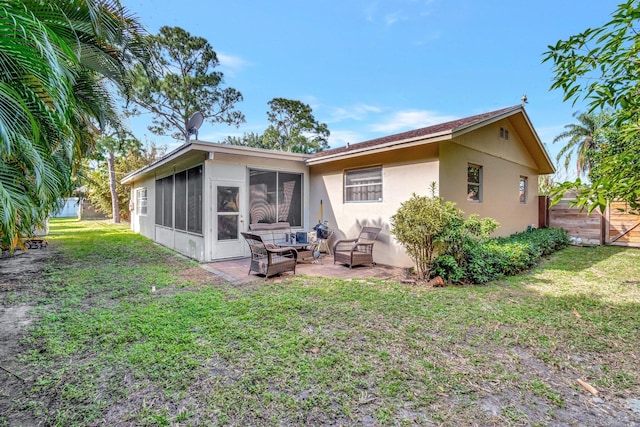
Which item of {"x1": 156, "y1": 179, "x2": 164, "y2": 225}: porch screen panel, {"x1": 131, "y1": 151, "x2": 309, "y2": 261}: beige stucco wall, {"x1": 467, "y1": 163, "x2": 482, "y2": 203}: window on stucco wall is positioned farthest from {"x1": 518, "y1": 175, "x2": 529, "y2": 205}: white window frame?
{"x1": 156, "y1": 179, "x2": 164, "y2": 225}: porch screen panel

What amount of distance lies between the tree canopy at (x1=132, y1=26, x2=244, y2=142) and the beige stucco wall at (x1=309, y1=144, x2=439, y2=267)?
14.7 metres

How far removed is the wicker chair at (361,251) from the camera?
732 cm

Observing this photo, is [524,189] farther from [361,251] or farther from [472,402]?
[472,402]

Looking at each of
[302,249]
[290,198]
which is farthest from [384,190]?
[290,198]

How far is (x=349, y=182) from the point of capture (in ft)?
29.0

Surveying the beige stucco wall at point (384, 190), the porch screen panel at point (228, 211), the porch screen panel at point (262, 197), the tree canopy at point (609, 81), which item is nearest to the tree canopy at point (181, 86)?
the porch screen panel at point (262, 197)

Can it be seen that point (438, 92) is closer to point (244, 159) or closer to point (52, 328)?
point (244, 159)

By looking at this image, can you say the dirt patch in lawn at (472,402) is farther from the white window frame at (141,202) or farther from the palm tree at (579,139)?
the palm tree at (579,139)

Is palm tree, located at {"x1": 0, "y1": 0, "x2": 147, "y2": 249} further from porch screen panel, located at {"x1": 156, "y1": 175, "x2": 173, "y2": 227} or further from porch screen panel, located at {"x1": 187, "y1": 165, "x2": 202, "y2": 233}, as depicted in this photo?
porch screen panel, located at {"x1": 156, "y1": 175, "x2": 173, "y2": 227}

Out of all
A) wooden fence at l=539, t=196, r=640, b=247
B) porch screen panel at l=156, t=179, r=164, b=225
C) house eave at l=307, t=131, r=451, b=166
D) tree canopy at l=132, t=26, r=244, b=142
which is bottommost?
wooden fence at l=539, t=196, r=640, b=247

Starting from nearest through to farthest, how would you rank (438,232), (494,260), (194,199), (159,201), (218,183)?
(438,232)
(494,260)
(218,183)
(194,199)
(159,201)

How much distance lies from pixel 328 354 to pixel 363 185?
5.89m

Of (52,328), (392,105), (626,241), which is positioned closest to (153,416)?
(52,328)

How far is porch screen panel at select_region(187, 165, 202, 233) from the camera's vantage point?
27.2 feet
